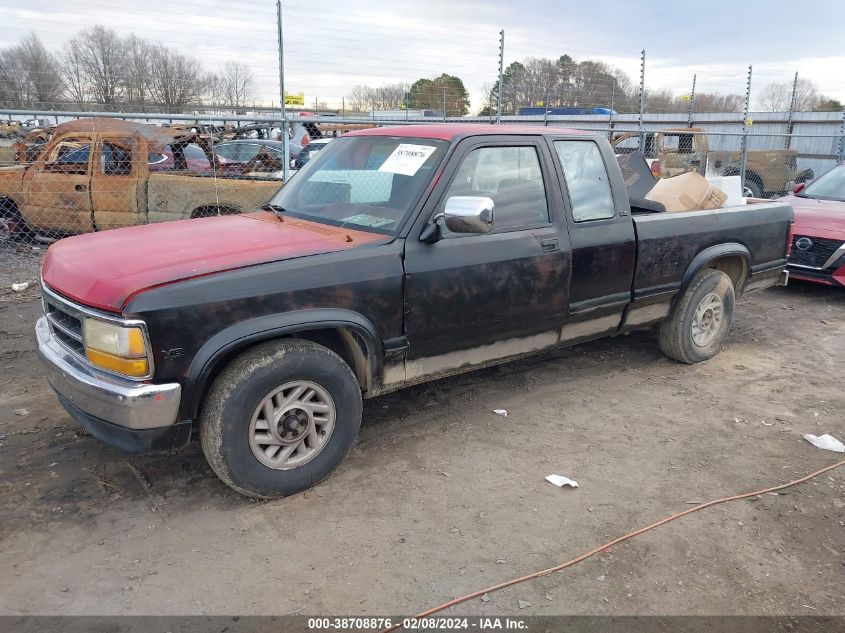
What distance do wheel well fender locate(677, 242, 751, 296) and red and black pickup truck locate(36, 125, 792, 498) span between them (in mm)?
148

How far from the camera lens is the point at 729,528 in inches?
125

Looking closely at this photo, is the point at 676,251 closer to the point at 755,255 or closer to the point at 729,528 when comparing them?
the point at 755,255

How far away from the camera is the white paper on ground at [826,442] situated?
4016 millimetres

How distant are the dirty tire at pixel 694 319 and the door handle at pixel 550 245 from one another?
1.61 metres

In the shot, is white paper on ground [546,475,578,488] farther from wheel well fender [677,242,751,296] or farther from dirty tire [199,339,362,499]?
wheel well fender [677,242,751,296]

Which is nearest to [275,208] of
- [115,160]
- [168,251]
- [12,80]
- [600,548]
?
[168,251]

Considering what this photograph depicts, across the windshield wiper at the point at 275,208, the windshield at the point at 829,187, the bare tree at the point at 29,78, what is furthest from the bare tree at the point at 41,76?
the windshield at the point at 829,187

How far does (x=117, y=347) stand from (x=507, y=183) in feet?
7.97

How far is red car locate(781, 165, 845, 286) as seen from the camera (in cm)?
739

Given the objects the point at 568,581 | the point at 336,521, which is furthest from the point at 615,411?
the point at 336,521

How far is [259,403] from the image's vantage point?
10.2 ft

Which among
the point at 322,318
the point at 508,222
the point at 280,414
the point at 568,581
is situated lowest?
the point at 568,581

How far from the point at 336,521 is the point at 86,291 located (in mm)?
1603

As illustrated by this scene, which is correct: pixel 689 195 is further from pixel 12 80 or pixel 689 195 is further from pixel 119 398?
pixel 12 80
